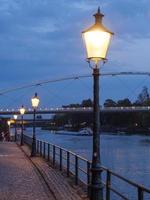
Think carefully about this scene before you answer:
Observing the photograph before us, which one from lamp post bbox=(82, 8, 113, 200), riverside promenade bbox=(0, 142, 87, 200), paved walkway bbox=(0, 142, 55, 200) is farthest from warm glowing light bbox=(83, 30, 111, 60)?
paved walkway bbox=(0, 142, 55, 200)

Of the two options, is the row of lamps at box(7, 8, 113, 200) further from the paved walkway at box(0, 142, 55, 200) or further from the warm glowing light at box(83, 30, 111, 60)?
the paved walkway at box(0, 142, 55, 200)

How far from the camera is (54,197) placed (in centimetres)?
1672

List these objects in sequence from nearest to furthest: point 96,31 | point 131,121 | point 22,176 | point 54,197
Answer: point 96,31
point 54,197
point 22,176
point 131,121

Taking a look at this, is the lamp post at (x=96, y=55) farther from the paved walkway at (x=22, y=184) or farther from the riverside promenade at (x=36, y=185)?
the paved walkway at (x=22, y=184)

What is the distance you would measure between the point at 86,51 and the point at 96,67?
0.38 metres

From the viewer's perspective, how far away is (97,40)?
12008 mm

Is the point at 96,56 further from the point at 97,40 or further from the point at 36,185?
the point at 36,185

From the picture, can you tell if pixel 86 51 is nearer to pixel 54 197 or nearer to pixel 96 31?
pixel 96 31

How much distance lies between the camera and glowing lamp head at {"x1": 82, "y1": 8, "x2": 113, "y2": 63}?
1201 centimetres

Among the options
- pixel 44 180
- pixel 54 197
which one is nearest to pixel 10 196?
pixel 54 197

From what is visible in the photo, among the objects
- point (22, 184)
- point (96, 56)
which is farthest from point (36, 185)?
point (96, 56)

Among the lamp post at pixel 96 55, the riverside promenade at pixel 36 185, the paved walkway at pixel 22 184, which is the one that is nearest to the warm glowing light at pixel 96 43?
the lamp post at pixel 96 55

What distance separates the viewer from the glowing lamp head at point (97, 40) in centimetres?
1201

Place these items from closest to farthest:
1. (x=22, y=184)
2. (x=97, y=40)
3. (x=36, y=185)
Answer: (x=97, y=40), (x=36, y=185), (x=22, y=184)
